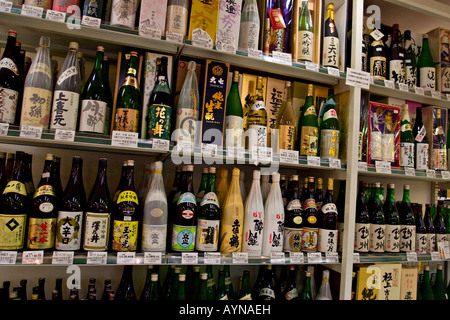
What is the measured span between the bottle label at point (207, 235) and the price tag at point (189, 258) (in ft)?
0.22

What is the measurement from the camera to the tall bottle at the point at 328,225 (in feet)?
5.18

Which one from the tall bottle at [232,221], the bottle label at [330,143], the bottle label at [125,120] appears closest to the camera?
the bottle label at [125,120]

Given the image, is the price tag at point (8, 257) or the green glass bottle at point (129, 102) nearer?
the price tag at point (8, 257)

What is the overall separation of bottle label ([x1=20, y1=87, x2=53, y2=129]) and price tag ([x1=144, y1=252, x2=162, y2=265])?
66 cm

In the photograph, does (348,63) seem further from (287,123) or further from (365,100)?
(287,123)

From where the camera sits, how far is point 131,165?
1.38 m

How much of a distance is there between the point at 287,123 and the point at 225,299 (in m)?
0.97

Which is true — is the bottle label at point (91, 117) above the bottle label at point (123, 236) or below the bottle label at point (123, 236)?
above

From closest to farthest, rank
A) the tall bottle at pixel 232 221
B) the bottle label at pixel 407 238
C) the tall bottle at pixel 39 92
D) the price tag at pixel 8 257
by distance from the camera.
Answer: the price tag at pixel 8 257, the tall bottle at pixel 39 92, the tall bottle at pixel 232 221, the bottle label at pixel 407 238

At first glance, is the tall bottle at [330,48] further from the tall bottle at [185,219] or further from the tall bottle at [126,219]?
the tall bottle at [126,219]

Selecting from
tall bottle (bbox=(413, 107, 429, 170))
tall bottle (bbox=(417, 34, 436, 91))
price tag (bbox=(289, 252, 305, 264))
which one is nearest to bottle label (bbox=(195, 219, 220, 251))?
price tag (bbox=(289, 252, 305, 264))

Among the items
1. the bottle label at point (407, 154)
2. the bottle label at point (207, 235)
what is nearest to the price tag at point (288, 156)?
the bottle label at point (207, 235)

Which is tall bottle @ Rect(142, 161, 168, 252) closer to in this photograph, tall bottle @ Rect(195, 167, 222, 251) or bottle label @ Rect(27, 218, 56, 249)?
tall bottle @ Rect(195, 167, 222, 251)
